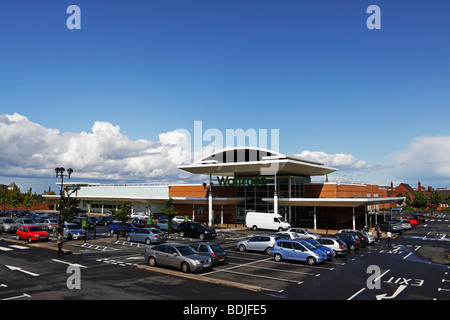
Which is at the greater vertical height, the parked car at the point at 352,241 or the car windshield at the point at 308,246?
the car windshield at the point at 308,246

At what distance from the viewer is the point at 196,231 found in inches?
1457

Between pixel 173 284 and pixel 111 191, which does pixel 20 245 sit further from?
pixel 111 191

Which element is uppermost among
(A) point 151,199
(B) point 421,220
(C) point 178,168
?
(C) point 178,168

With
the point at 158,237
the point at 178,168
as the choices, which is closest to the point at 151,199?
the point at 178,168

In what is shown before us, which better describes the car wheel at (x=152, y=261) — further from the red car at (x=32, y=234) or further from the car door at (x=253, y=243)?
the red car at (x=32, y=234)

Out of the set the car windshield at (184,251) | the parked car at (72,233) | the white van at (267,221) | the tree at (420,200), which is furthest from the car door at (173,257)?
the tree at (420,200)

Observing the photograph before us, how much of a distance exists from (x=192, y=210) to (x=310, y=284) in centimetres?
4870

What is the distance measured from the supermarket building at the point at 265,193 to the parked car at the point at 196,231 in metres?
13.5

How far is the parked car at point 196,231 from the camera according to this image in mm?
36344

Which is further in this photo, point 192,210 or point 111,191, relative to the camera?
point 111,191

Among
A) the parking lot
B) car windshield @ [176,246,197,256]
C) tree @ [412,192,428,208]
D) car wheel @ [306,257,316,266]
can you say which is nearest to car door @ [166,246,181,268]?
car windshield @ [176,246,197,256]

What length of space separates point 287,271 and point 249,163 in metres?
27.6

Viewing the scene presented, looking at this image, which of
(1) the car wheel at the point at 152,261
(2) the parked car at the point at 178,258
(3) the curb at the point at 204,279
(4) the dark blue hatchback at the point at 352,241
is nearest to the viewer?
(3) the curb at the point at 204,279
